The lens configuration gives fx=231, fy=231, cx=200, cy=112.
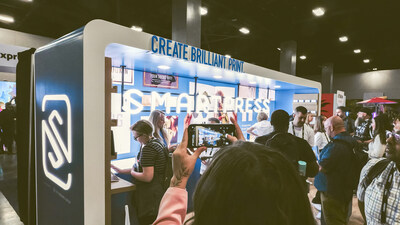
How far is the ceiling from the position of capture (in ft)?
17.1

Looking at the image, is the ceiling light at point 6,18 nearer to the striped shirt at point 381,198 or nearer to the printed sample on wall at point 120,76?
the printed sample on wall at point 120,76

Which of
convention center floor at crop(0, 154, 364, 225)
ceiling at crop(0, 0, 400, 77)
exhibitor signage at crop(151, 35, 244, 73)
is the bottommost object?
convention center floor at crop(0, 154, 364, 225)

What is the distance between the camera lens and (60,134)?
1957 mm

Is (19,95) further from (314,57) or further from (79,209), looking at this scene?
(314,57)

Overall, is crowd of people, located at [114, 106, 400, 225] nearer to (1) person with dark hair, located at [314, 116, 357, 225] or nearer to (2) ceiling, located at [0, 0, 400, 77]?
(1) person with dark hair, located at [314, 116, 357, 225]

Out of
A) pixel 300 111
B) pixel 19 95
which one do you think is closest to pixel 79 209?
pixel 19 95

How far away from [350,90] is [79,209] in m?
16.3

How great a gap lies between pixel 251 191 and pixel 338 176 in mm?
2592

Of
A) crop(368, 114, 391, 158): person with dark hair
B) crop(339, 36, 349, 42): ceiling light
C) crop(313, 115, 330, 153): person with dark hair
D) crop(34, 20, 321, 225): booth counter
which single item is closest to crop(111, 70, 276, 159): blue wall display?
crop(34, 20, 321, 225): booth counter

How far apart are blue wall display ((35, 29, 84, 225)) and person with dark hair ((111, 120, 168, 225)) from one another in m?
0.64

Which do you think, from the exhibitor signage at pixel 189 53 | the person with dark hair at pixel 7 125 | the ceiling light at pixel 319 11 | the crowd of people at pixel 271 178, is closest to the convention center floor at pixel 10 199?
the crowd of people at pixel 271 178

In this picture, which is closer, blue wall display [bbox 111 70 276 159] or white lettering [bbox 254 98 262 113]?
blue wall display [bbox 111 70 276 159]

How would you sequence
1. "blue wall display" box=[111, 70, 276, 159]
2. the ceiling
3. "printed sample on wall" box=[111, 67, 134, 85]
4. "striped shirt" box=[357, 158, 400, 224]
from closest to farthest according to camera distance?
1. "striped shirt" box=[357, 158, 400, 224]
2. "printed sample on wall" box=[111, 67, 134, 85]
3. "blue wall display" box=[111, 70, 276, 159]
4. the ceiling

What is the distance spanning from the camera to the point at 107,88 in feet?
6.08
